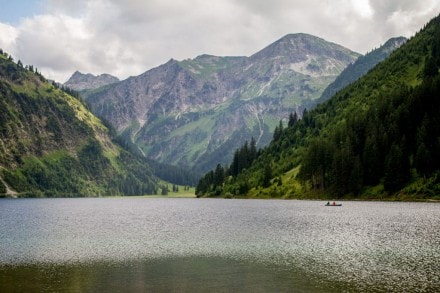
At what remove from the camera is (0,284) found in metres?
46.1

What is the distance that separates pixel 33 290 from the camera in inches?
1695

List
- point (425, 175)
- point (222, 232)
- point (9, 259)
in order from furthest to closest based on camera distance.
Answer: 1. point (425, 175)
2. point (222, 232)
3. point (9, 259)

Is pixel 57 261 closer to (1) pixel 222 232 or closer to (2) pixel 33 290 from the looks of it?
(2) pixel 33 290

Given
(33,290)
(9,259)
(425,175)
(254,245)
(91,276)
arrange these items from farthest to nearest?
(425,175), (254,245), (9,259), (91,276), (33,290)

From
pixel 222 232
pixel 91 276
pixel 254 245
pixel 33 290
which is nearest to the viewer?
pixel 33 290

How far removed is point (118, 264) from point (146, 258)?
5.19m

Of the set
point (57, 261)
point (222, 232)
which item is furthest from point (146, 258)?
point (222, 232)

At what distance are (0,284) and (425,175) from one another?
484ft

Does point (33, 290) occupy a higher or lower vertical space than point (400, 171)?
lower

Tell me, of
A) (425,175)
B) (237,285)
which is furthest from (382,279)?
(425,175)

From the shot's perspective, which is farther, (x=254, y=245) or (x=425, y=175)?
(x=425, y=175)

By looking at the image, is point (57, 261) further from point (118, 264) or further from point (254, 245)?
point (254, 245)

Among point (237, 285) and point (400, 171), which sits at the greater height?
point (400, 171)

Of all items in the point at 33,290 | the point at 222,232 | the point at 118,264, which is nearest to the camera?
the point at 33,290
